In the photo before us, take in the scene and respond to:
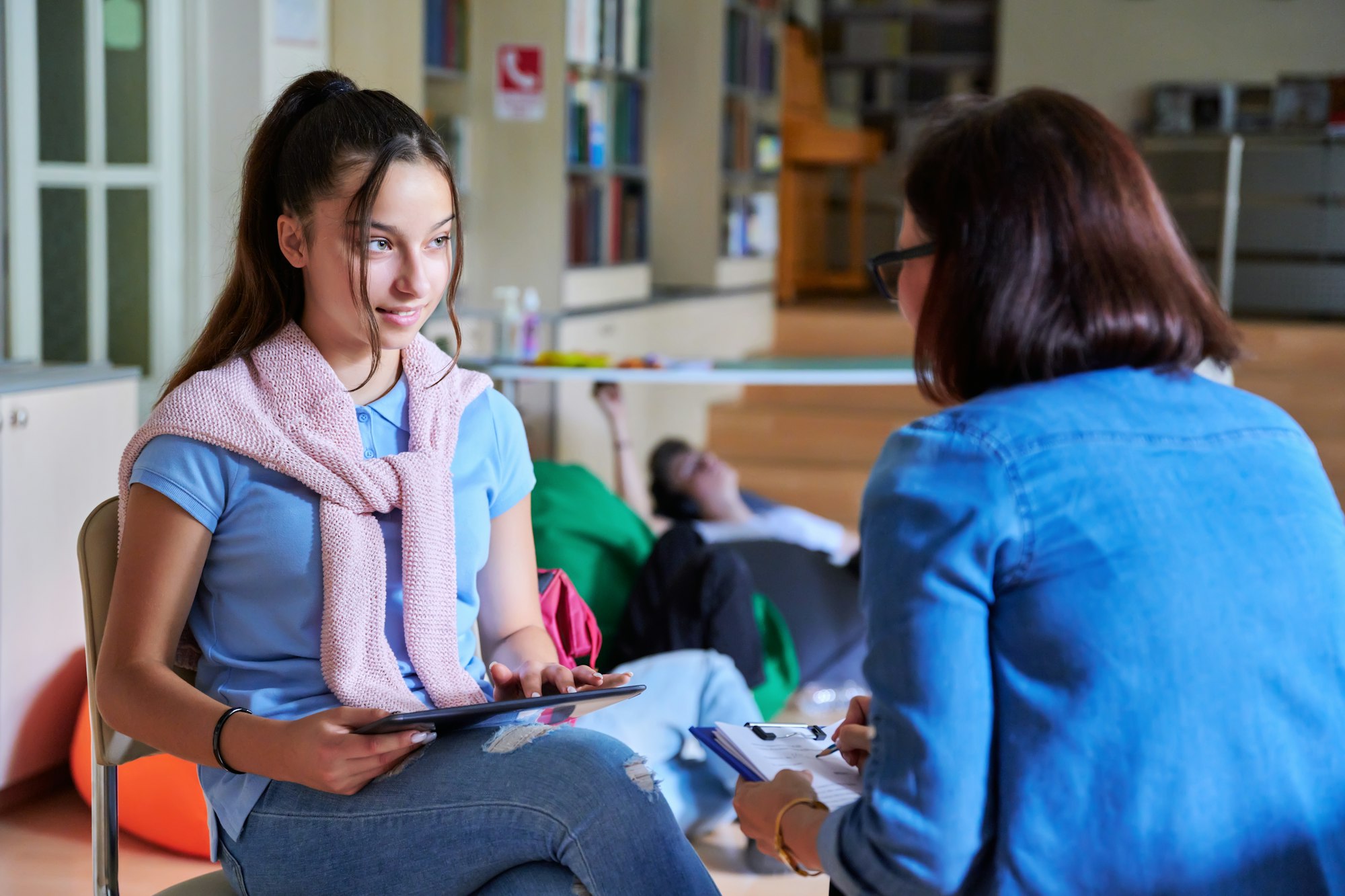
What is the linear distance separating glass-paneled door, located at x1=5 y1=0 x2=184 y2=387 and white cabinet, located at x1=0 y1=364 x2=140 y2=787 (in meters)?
0.61

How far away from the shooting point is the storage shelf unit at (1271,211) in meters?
6.86

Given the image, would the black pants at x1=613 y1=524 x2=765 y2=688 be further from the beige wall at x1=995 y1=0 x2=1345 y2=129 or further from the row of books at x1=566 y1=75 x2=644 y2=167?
the beige wall at x1=995 y1=0 x2=1345 y2=129

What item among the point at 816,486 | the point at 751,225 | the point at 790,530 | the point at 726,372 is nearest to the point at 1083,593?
the point at 726,372

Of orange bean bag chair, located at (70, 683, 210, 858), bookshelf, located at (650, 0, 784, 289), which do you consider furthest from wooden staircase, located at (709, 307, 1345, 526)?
orange bean bag chair, located at (70, 683, 210, 858)

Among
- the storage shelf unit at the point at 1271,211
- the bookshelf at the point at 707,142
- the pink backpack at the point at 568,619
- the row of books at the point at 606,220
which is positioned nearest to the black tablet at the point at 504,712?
the pink backpack at the point at 568,619

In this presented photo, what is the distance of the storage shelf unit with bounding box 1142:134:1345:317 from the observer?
6.86 meters

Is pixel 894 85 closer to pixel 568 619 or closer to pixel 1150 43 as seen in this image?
pixel 1150 43

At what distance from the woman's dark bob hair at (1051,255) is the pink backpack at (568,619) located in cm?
67

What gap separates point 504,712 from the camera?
42.2 inches

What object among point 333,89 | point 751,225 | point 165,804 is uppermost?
point 751,225

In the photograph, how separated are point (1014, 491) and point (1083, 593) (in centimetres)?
8

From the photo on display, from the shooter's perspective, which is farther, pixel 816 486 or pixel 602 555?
pixel 816 486

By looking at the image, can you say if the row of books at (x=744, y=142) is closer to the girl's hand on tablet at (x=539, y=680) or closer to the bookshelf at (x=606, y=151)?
the bookshelf at (x=606, y=151)

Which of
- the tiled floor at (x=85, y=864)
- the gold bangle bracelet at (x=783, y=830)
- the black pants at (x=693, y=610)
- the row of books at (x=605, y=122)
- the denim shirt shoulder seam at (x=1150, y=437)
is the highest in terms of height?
the row of books at (x=605, y=122)
